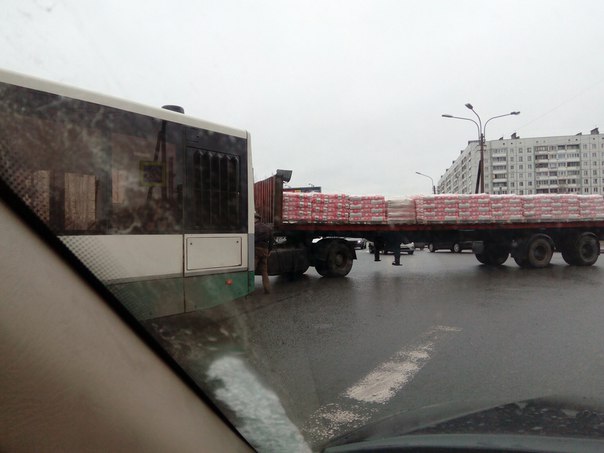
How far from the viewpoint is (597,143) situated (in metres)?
88.4

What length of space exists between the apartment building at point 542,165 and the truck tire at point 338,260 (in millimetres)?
78128

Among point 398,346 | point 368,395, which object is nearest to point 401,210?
point 398,346

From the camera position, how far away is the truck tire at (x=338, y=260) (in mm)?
12812

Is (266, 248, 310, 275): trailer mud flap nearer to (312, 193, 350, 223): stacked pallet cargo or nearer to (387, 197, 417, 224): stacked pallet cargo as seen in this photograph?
(312, 193, 350, 223): stacked pallet cargo

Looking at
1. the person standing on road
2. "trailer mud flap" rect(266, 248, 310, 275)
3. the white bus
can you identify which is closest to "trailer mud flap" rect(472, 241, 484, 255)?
"trailer mud flap" rect(266, 248, 310, 275)

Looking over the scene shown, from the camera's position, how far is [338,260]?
42.6 feet

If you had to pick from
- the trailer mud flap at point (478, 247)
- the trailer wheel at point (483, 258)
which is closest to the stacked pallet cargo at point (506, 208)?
the trailer mud flap at point (478, 247)

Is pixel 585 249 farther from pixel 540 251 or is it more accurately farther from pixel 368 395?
pixel 368 395

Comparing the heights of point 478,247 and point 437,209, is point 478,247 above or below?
below

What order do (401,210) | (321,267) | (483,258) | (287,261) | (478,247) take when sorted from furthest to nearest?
1. (483,258)
2. (478,247)
3. (401,210)
4. (321,267)
5. (287,261)

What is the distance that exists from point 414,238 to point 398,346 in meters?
9.35

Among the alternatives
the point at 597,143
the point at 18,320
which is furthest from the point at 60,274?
the point at 597,143

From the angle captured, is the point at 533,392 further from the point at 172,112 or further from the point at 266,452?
the point at 172,112

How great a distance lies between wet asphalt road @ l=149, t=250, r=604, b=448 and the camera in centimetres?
332
